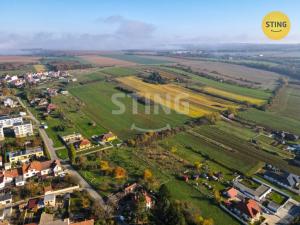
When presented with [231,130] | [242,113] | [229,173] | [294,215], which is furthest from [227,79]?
[294,215]

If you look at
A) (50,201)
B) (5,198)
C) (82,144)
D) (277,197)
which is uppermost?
(82,144)

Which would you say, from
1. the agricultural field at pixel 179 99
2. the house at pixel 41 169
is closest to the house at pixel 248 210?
the house at pixel 41 169

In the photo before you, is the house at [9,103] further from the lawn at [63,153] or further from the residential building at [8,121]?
the lawn at [63,153]

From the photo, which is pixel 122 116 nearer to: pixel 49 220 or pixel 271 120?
pixel 271 120

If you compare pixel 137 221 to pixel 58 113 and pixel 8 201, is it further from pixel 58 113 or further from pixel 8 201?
pixel 58 113

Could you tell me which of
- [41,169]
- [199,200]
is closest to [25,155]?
[41,169]
